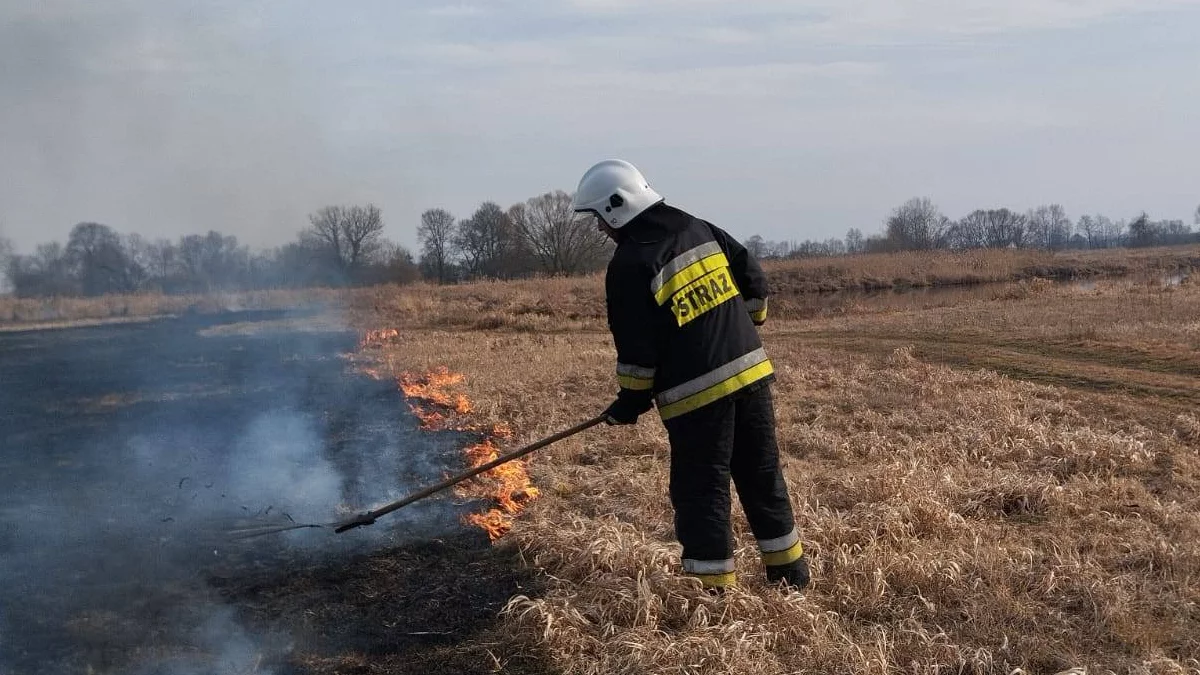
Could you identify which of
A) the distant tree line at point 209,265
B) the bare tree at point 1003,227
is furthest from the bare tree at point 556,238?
the bare tree at point 1003,227

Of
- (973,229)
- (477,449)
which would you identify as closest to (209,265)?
(477,449)

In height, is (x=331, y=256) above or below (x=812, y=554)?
above

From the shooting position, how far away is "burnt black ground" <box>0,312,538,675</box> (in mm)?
4090

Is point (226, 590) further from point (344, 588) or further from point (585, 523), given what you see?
point (585, 523)

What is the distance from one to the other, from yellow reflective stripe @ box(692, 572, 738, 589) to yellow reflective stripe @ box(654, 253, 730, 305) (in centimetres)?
137

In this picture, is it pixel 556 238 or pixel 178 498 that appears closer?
pixel 178 498

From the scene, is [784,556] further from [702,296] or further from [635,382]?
[702,296]

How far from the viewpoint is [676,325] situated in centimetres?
409

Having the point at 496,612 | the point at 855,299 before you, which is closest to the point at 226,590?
the point at 496,612

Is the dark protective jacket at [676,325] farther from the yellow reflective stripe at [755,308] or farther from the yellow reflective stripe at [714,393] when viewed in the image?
the yellow reflective stripe at [755,308]

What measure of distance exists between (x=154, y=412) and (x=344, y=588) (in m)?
6.78

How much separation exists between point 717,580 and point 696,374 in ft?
3.36

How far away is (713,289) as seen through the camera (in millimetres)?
4184

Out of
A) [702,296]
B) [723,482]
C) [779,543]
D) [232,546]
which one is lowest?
[232,546]
